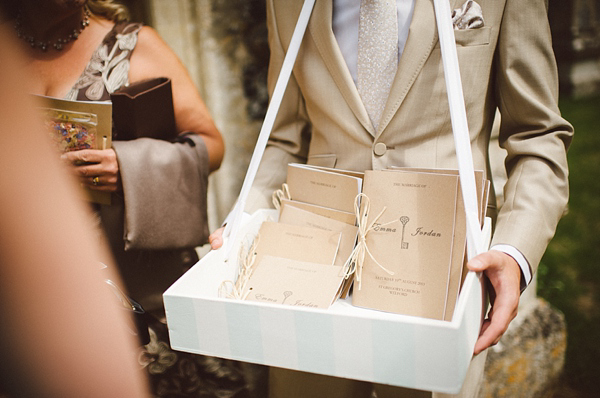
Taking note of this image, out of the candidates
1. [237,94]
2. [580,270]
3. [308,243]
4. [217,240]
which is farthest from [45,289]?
[580,270]

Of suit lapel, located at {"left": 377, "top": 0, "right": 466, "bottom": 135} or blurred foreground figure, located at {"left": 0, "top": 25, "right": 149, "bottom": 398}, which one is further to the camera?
suit lapel, located at {"left": 377, "top": 0, "right": 466, "bottom": 135}

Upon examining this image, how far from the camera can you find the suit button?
3.25 ft

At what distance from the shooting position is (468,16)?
2.96 feet

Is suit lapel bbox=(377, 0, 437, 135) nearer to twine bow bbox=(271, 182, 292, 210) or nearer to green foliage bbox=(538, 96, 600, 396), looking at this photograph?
twine bow bbox=(271, 182, 292, 210)

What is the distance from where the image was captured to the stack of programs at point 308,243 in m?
0.94

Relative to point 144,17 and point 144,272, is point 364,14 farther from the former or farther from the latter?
point 144,272

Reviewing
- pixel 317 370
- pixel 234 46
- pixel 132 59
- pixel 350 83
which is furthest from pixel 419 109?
pixel 234 46

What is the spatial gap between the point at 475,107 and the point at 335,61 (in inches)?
12.7

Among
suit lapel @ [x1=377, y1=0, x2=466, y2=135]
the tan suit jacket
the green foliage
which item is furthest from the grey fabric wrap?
the green foliage

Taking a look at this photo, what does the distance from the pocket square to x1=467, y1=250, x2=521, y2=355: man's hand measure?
46cm

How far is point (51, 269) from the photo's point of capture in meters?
0.51

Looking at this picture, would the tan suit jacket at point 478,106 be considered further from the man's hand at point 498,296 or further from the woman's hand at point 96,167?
the woman's hand at point 96,167

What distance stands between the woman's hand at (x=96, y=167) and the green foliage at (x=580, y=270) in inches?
86.4

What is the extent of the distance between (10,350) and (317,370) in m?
0.43
